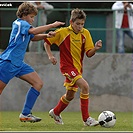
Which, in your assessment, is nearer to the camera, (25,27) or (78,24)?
(25,27)

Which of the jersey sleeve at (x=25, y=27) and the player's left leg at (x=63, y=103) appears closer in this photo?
the jersey sleeve at (x=25, y=27)

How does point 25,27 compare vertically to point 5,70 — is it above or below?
above

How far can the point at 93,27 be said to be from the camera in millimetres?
14578

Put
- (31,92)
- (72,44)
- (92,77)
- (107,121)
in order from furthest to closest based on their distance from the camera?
(92,77), (72,44), (31,92), (107,121)

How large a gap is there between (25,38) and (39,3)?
584 cm

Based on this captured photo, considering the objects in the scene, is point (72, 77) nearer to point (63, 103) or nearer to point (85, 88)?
point (85, 88)

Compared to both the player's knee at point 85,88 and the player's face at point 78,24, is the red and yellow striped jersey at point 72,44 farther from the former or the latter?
the player's knee at point 85,88

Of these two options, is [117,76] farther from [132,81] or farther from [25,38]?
[25,38]

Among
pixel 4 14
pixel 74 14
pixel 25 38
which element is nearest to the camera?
pixel 25 38

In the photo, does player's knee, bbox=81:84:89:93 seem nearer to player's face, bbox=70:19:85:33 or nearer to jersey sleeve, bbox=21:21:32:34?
player's face, bbox=70:19:85:33

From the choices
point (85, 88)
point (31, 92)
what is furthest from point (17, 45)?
point (85, 88)

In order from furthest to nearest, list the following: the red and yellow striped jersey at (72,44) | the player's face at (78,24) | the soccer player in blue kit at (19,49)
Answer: the red and yellow striped jersey at (72,44) < the player's face at (78,24) < the soccer player in blue kit at (19,49)

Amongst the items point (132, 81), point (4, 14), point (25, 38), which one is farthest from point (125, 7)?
point (25, 38)

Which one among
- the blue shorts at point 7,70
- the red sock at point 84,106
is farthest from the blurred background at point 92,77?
the blue shorts at point 7,70
